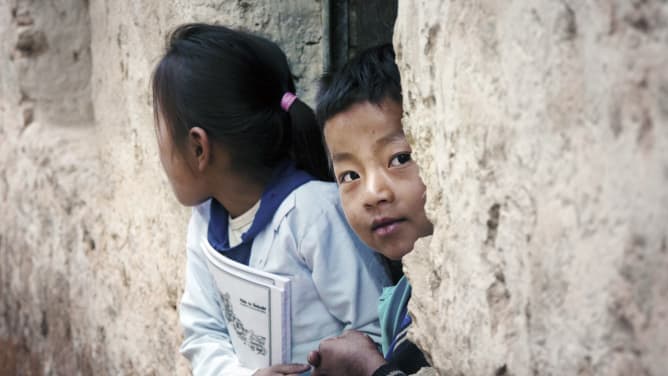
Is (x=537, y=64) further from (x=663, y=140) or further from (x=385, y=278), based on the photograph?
(x=385, y=278)

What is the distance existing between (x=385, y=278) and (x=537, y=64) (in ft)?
2.81

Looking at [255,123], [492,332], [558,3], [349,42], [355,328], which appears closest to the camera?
[558,3]

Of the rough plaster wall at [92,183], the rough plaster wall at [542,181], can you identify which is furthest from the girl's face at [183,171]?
the rough plaster wall at [542,181]

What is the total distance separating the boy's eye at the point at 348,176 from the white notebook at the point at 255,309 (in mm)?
286

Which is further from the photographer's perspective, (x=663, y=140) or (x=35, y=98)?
(x=35, y=98)

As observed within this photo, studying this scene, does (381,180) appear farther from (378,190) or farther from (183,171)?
(183,171)

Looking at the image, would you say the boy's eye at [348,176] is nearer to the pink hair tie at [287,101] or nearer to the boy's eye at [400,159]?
the boy's eye at [400,159]

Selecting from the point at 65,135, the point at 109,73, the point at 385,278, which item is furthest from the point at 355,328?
the point at 65,135

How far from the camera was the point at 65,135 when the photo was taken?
3396 mm

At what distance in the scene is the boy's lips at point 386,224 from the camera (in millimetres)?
1449

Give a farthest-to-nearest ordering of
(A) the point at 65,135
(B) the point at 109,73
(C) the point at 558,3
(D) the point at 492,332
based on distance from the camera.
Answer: (A) the point at 65,135
(B) the point at 109,73
(D) the point at 492,332
(C) the point at 558,3

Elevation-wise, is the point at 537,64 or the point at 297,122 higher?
the point at 537,64

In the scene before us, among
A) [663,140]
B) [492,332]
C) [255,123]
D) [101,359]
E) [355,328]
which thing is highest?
[663,140]

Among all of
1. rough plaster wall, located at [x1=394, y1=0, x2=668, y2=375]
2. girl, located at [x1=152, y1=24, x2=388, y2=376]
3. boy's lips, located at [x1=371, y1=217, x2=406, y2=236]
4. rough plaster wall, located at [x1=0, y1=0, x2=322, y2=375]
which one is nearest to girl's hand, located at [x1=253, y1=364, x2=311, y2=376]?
girl, located at [x1=152, y1=24, x2=388, y2=376]
